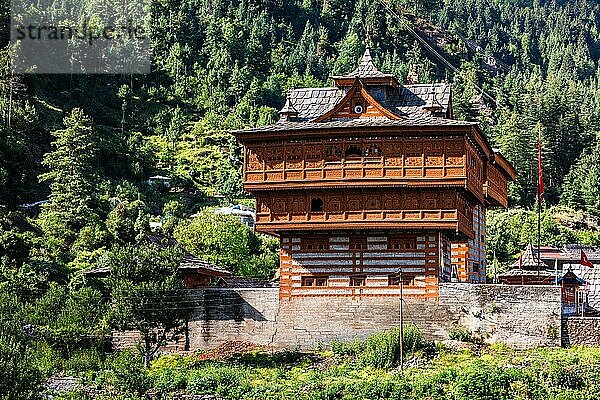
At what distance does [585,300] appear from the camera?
63.8m

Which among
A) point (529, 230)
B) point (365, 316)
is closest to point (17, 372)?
point (365, 316)

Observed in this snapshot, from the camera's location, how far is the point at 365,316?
176ft

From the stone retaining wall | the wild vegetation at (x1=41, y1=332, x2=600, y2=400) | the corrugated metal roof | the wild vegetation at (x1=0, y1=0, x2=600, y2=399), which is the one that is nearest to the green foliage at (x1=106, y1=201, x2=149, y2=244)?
the wild vegetation at (x1=0, y1=0, x2=600, y2=399)

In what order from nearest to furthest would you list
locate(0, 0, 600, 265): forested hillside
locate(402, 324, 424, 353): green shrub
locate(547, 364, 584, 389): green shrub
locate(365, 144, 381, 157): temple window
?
locate(547, 364, 584, 389): green shrub → locate(402, 324, 424, 353): green shrub → locate(365, 144, 381, 157): temple window → locate(0, 0, 600, 265): forested hillside

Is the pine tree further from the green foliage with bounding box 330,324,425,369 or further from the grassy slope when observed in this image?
the green foliage with bounding box 330,324,425,369

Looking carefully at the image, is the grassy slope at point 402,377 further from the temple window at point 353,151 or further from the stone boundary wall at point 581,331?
the temple window at point 353,151

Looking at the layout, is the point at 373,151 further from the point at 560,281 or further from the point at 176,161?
the point at 176,161

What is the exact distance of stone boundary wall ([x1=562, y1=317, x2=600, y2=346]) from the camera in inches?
2010

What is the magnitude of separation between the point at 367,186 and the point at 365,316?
6347 millimetres

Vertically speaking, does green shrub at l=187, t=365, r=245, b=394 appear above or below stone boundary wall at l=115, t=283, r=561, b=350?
below

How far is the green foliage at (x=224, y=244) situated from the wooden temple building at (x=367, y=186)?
2752cm

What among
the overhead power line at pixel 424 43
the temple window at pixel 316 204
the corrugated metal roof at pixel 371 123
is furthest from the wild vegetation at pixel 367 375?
the overhead power line at pixel 424 43

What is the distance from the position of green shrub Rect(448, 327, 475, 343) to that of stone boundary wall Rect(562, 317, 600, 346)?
4.33 metres

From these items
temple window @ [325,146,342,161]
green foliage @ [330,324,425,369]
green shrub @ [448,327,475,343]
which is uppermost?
temple window @ [325,146,342,161]
